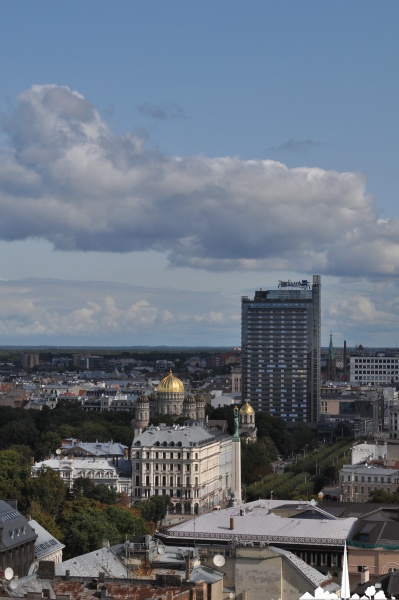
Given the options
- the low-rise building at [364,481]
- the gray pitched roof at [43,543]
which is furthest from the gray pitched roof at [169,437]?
the gray pitched roof at [43,543]

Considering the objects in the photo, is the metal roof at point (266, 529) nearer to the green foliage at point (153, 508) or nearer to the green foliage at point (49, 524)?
the green foliage at point (49, 524)

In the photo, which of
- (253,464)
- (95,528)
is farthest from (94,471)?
(95,528)

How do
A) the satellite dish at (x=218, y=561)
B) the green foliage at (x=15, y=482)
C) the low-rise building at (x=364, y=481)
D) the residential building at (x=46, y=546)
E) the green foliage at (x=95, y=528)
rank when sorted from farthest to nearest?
1. the low-rise building at (x=364, y=481)
2. the green foliage at (x=15, y=482)
3. the green foliage at (x=95, y=528)
4. the residential building at (x=46, y=546)
5. the satellite dish at (x=218, y=561)

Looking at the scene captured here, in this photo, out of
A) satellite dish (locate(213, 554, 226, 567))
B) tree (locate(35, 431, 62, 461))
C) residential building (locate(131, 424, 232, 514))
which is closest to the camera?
satellite dish (locate(213, 554, 226, 567))

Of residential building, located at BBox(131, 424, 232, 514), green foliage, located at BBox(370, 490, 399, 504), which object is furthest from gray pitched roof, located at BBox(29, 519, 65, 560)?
residential building, located at BBox(131, 424, 232, 514)

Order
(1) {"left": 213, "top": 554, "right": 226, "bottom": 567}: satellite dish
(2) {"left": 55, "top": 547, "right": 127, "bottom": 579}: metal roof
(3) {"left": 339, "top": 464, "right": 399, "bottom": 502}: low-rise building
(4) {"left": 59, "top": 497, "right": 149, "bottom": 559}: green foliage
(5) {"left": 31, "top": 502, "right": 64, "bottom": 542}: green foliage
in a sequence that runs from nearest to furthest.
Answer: (1) {"left": 213, "top": 554, "right": 226, "bottom": 567}: satellite dish
(2) {"left": 55, "top": 547, "right": 127, "bottom": 579}: metal roof
(4) {"left": 59, "top": 497, "right": 149, "bottom": 559}: green foliage
(5) {"left": 31, "top": 502, "right": 64, "bottom": 542}: green foliage
(3) {"left": 339, "top": 464, "right": 399, "bottom": 502}: low-rise building

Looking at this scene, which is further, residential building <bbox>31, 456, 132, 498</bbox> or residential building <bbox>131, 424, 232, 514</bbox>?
residential building <bbox>131, 424, 232, 514</bbox>

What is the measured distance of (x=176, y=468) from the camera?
17662 centimetres

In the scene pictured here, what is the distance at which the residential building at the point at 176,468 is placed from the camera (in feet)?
571

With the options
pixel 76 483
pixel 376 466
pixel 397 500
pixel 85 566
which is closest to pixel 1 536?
pixel 85 566

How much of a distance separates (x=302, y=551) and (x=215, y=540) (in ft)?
18.6

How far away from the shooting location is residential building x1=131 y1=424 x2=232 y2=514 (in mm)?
174000

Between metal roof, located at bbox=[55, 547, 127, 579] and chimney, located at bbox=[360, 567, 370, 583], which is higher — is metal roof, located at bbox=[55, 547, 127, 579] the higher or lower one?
the higher one

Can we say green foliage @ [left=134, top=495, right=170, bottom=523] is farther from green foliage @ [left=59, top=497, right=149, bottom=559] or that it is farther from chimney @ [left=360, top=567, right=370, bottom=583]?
chimney @ [left=360, top=567, right=370, bottom=583]
